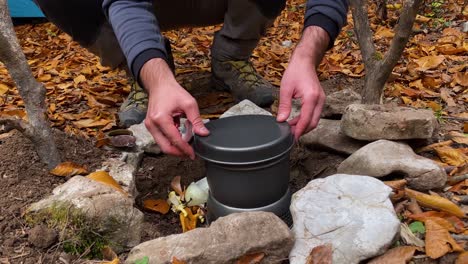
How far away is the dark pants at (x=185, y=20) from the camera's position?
2.20 metres

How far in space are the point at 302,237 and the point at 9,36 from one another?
1.01 m

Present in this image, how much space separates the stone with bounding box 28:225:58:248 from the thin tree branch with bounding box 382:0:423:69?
128cm

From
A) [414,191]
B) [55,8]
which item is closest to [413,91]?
[414,191]

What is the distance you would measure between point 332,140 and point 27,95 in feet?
3.33

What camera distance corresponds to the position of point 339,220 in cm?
130

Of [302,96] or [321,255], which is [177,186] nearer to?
[302,96]

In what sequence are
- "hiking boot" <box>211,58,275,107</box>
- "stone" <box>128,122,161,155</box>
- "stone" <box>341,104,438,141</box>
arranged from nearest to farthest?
"stone" <box>341,104,438,141</box> → "stone" <box>128,122,161,155</box> → "hiking boot" <box>211,58,275,107</box>

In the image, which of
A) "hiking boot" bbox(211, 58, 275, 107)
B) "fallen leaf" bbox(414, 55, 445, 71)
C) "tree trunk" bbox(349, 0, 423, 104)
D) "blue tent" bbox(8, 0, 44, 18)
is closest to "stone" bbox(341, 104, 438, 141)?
"tree trunk" bbox(349, 0, 423, 104)

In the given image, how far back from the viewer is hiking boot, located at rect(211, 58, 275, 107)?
2.39 meters

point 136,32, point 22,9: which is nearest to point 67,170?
point 136,32

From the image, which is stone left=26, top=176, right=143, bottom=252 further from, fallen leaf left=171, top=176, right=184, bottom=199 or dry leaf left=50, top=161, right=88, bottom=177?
fallen leaf left=171, top=176, right=184, bottom=199

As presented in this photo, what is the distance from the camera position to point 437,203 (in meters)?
1.44

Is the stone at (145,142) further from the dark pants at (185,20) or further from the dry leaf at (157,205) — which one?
the dark pants at (185,20)

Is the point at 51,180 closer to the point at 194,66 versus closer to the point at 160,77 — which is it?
the point at 160,77
